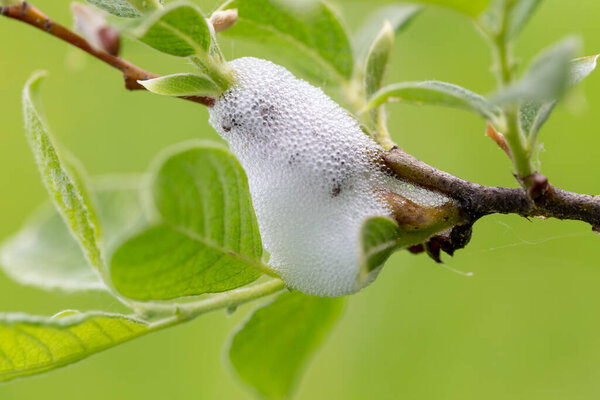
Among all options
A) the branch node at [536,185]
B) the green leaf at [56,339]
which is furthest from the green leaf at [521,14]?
the green leaf at [56,339]

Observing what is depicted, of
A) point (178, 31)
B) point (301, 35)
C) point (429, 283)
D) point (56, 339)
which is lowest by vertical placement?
point (429, 283)

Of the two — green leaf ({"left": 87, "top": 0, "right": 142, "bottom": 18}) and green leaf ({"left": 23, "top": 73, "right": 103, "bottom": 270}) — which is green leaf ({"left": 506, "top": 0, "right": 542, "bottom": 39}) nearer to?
green leaf ({"left": 87, "top": 0, "right": 142, "bottom": 18})

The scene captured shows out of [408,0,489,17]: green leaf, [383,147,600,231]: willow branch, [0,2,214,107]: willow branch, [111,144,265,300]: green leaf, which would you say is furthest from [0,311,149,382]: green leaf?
[408,0,489,17]: green leaf

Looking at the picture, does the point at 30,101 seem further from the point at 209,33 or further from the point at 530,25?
the point at 530,25

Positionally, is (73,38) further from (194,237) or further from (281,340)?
(281,340)

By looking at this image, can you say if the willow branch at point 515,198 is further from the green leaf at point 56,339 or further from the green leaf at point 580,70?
the green leaf at point 56,339

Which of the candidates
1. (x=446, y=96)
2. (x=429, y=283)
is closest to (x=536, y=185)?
(x=446, y=96)
